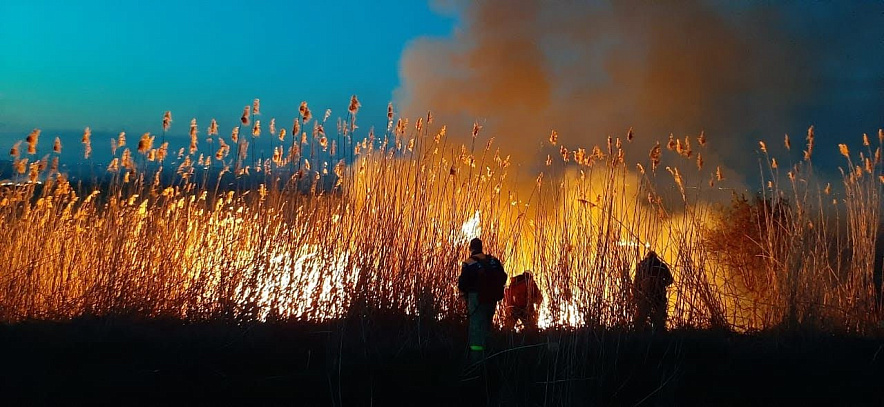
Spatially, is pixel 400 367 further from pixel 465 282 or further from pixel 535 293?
pixel 535 293

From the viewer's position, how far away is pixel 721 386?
5.68 meters

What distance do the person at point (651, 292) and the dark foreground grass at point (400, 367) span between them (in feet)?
0.64

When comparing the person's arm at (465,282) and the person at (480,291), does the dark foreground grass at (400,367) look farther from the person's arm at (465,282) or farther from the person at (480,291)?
the person's arm at (465,282)

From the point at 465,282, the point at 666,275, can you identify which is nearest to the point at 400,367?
the point at 465,282

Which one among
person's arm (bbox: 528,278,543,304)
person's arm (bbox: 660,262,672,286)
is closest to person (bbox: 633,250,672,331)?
person's arm (bbox: 660,262,672,286)

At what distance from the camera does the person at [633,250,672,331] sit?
6629 millimetres

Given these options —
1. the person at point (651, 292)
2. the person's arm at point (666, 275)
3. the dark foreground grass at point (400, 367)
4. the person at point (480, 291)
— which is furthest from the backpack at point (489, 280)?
the person's arm at point (666, 275)

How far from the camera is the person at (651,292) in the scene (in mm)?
6629

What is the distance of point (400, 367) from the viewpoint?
5.69m

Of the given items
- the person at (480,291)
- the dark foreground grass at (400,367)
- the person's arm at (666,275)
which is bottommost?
the dark foreground grass at (400,367)

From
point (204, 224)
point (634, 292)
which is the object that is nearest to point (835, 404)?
point (634, 292)

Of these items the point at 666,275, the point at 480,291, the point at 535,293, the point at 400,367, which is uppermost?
the point at 666,275

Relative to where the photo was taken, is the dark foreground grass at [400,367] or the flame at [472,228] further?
the flame at [472,228]

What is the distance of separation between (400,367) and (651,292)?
2423 mm
